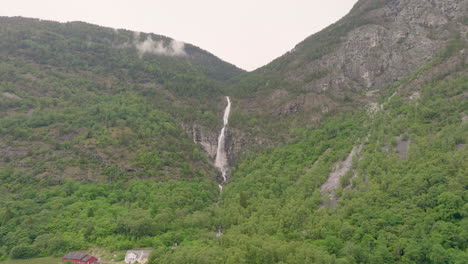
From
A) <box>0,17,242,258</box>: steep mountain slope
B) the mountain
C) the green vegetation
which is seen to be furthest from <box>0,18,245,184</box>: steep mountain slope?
the green vegetation

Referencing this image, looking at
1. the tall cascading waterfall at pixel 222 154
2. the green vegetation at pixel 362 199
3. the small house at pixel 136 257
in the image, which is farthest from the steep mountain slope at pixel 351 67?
the small house at pixel 136 257

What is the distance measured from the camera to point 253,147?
130 meters

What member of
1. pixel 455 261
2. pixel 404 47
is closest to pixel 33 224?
pixel 455 261

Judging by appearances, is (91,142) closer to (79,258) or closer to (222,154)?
(222,154)

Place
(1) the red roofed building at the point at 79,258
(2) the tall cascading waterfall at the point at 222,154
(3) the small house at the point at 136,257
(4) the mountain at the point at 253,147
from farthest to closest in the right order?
(2) the tall cascading waterfall at the point at 222,154 → (4) the mountain at the point at 253,147 → (3) the small house at the point at 136,257 → (1) the red roofed building at the point at 79,258

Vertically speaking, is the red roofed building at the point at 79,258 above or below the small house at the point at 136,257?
above

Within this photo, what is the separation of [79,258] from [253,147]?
251 ft

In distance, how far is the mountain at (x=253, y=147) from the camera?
6694cm

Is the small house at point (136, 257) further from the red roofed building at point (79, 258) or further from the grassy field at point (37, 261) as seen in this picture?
the grassy field at point (37, 261)

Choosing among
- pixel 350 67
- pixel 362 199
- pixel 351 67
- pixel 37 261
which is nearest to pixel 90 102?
pixel 37 261

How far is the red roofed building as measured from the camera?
6406cm

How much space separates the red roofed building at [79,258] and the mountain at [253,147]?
371cm

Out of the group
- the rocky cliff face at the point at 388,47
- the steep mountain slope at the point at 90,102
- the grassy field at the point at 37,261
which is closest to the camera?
the grassy field at the point at 37,261

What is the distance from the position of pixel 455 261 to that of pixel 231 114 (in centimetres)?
10373
